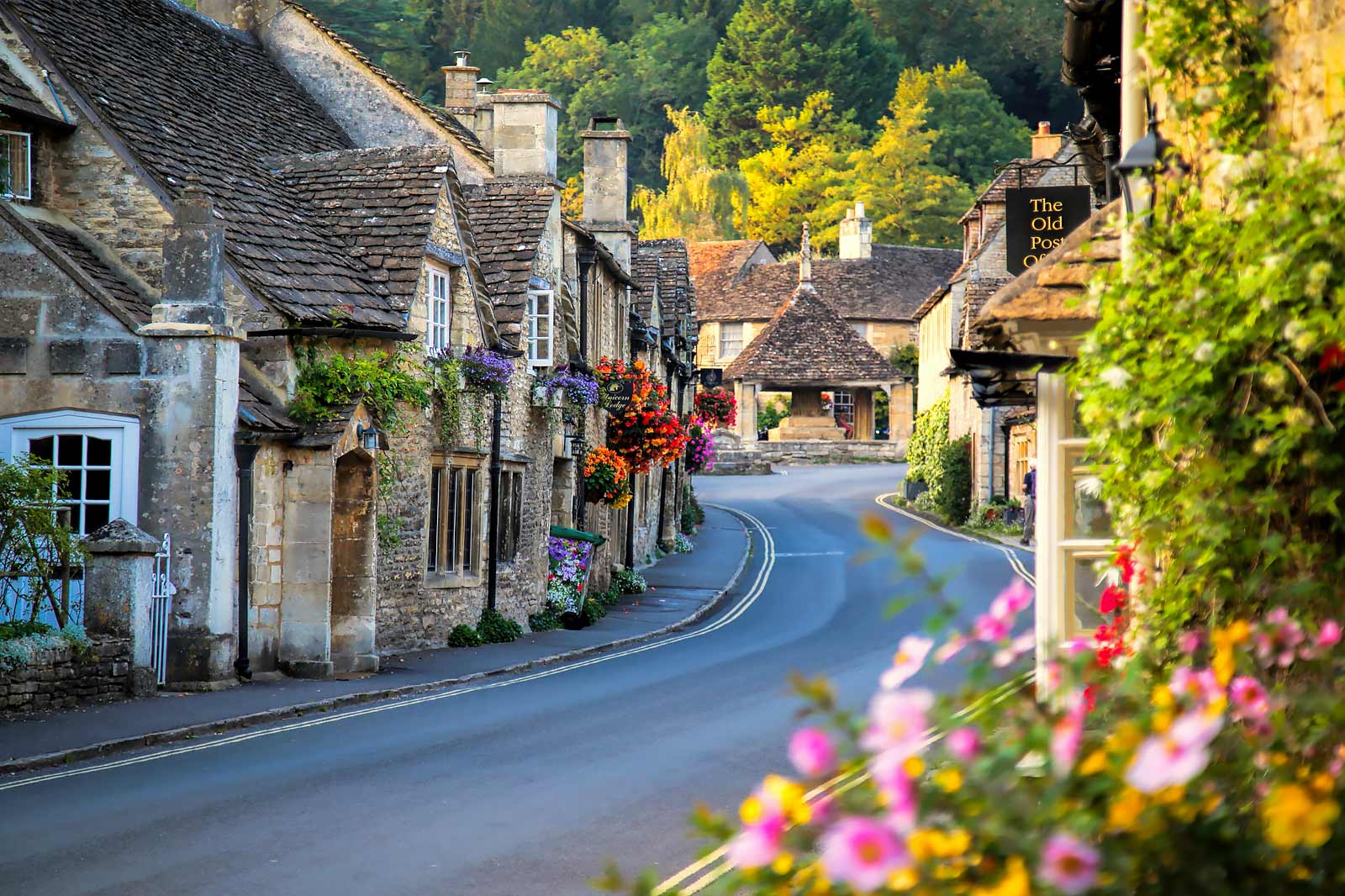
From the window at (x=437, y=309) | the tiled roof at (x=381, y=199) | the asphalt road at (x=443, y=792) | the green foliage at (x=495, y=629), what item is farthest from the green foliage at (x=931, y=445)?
the asphalt road at (x=443, y=792)

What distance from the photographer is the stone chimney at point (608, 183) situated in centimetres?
3338

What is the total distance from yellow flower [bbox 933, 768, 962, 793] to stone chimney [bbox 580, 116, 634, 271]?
30.6 meters

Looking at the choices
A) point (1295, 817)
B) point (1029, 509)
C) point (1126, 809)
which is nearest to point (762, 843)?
point (1126, 809)

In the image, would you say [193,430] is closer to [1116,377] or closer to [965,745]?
[1116,377]

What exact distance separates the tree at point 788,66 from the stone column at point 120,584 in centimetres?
7757

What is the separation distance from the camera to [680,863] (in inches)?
351

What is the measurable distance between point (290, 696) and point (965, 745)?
1409 centimetres

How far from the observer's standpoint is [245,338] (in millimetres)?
16812

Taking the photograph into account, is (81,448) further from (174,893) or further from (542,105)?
(542,105)

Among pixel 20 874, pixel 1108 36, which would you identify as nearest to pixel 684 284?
pixel 1108 36

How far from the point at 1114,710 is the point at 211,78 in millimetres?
23216

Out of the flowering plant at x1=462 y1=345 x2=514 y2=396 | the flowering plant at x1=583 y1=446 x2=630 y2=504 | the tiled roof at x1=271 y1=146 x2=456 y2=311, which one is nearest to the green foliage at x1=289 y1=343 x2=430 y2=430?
the tiled roof at x1=271 y1=146 x2=456 y2=311

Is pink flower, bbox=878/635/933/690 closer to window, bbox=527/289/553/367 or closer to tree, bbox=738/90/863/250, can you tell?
window, bbox=527/289/553/367

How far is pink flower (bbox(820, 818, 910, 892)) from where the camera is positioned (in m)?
2.54
